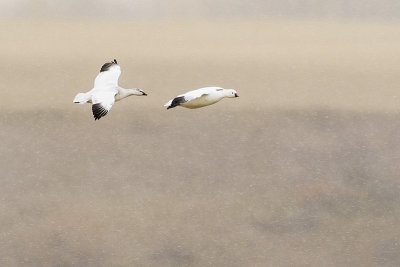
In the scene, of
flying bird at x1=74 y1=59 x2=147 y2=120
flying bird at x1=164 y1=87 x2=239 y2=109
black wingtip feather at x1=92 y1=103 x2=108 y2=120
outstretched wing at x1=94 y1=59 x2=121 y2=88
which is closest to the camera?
black wingtip feather at x1=92 y1=103 x2=108 y2=120

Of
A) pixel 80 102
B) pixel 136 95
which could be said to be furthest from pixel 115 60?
pixel 80 102

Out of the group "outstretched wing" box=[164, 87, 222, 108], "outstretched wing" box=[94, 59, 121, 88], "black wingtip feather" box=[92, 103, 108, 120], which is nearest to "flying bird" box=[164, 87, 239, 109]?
"outstretched wing" box=[164, 87, 222, 108]

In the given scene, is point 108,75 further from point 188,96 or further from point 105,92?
point 188,96

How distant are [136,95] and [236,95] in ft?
15.2

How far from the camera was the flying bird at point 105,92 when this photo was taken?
50.2 metres

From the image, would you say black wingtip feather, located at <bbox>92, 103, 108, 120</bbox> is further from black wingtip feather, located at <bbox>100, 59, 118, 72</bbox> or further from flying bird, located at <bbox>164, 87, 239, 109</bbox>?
black wingtip feather, located at <bbox>100, 59, 118, 72</bbox>

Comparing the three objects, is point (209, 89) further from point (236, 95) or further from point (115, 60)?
point (115, 60)

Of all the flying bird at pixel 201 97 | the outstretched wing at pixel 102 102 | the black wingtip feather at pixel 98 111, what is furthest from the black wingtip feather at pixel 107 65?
the black wingtip feather at pixel 98 111

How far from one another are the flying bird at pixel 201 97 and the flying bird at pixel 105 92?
8.84ft

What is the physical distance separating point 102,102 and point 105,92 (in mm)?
1968

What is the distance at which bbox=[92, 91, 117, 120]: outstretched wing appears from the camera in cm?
4953

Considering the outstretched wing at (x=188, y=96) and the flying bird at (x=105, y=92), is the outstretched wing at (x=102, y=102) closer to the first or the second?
the flying bird at (x=105, y=92)

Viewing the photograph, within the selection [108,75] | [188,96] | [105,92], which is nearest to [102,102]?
[105,92]

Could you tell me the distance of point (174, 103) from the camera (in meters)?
50.6
